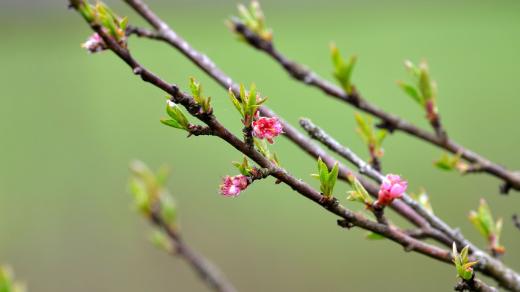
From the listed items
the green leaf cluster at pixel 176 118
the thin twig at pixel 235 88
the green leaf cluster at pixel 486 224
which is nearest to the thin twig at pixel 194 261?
the thin twig at pixel 235 88

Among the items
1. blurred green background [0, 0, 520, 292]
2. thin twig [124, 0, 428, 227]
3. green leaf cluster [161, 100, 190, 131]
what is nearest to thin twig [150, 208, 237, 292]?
thin twig [124, 0, 428, 227]

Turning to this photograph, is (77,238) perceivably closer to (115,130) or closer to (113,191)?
(113,191)

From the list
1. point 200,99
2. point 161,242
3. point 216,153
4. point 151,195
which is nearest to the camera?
point 200,99

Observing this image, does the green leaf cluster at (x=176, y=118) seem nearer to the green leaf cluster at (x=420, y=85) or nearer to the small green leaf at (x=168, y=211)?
the green leaf cluster at (x=420, y=85)

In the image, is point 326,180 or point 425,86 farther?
point 425,86

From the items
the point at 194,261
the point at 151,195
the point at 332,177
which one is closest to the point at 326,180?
the point at 332,177

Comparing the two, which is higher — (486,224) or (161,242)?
(486,224)

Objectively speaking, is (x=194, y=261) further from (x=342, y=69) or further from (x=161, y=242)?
(x=342, y=69)
